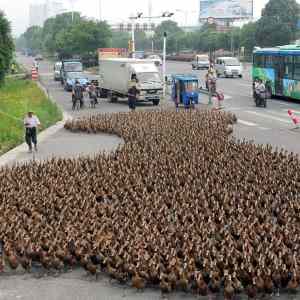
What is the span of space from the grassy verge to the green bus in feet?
38.5

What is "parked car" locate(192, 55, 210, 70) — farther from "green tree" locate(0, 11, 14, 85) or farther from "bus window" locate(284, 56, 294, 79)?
"bus window" locate(284, 56, 294, 79)

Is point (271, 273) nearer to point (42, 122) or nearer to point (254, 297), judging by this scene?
point (254, 297)

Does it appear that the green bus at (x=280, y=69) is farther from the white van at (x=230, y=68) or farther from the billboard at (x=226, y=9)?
the billboard at (x=226, y=9)

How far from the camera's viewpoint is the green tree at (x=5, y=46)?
43969mm

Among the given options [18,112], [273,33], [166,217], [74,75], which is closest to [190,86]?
[18,112]

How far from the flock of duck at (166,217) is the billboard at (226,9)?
300 feet

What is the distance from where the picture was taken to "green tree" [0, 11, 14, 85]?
4397cm

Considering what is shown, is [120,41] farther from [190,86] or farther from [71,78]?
[190,86]

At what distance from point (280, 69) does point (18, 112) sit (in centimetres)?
1364

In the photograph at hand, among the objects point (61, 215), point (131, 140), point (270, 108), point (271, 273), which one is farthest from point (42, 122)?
point (271, 273)

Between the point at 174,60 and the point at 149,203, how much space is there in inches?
3596

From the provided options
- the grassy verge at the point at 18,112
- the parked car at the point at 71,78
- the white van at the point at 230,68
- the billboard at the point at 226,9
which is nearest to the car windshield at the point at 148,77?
the grassy verge at the point at 18,112

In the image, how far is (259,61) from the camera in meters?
36.3

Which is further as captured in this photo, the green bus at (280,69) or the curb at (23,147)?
the green bus at (280,69)
